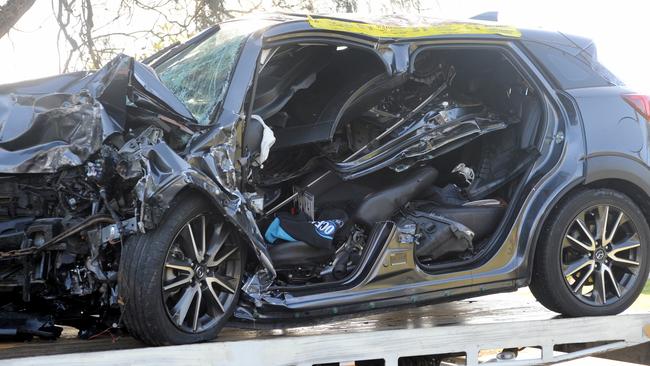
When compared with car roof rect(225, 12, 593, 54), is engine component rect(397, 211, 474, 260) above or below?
below

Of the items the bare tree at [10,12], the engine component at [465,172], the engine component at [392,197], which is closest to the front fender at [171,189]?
the engine component at [392,197]

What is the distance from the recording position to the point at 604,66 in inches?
215

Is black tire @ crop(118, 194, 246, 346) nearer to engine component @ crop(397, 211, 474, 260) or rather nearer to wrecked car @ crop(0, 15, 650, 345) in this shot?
wrecked car @ crop(0, 15, 650, 345)

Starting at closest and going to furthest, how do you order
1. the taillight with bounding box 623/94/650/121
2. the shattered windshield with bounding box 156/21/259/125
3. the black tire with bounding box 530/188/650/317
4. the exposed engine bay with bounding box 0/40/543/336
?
the exposed engine bay with bounding box 0/40/543/336, the shattered windshield with bounding box 156/21/259/125, the black tire with bounding box 530/188/650/317, the taillight with bounding box 623/94/650/121

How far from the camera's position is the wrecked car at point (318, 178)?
12.2ft

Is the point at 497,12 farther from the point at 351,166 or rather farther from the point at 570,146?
the point at 351,166

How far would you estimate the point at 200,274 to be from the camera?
3896mm

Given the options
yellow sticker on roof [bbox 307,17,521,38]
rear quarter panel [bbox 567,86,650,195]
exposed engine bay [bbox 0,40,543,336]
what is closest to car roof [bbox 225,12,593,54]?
yellow sticker on roof [bbox 307,17,521,38]

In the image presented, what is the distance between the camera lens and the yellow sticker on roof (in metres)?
4.49

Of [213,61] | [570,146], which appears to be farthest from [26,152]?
[570,146]

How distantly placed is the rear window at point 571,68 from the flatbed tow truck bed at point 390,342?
1513mm

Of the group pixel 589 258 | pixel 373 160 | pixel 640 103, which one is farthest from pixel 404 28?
pixel 589 258

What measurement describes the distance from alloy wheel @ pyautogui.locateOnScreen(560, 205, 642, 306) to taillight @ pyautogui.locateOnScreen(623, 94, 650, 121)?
0.67 m

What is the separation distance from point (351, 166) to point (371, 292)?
76 centimetres
